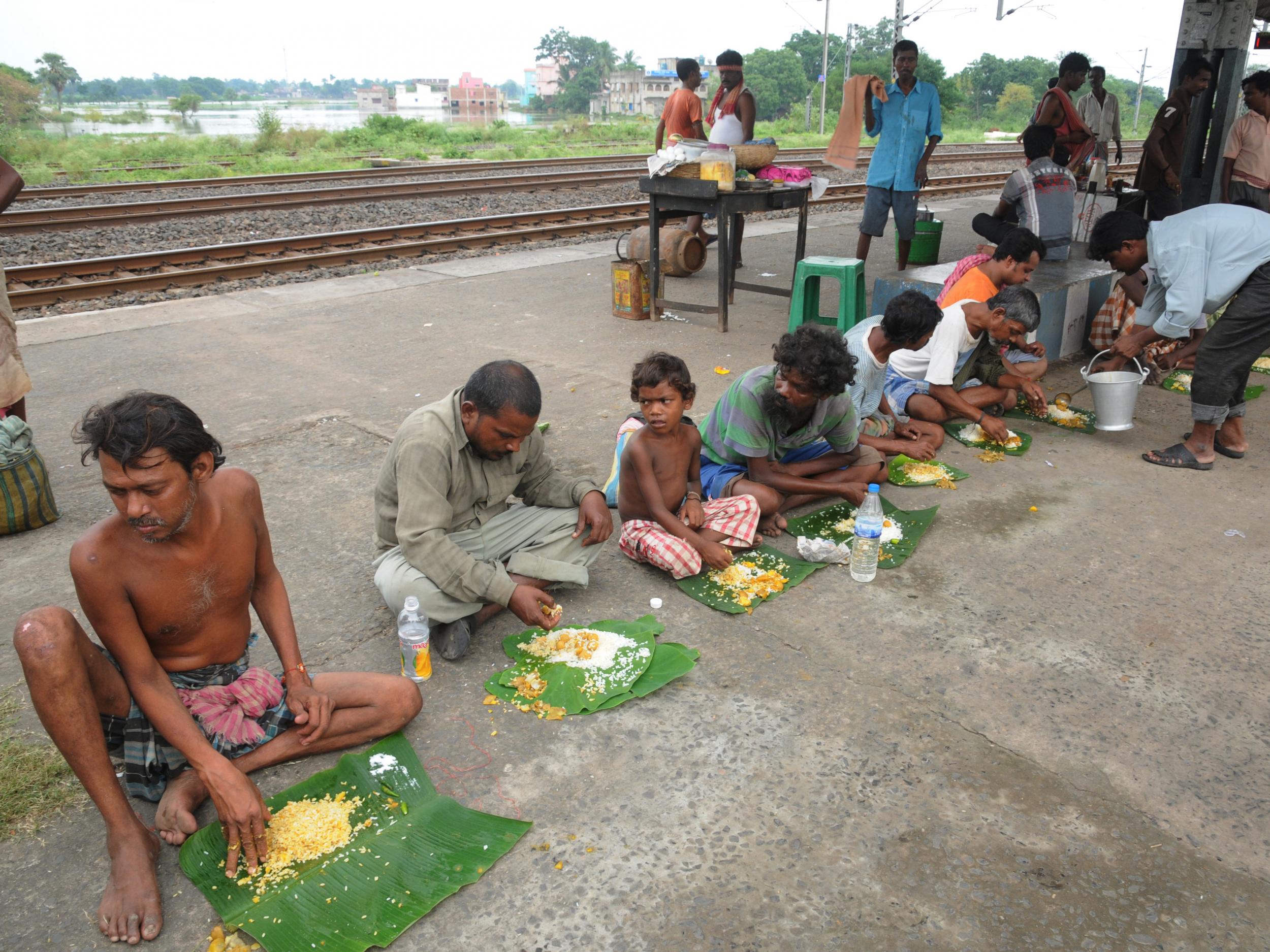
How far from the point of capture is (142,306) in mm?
8281

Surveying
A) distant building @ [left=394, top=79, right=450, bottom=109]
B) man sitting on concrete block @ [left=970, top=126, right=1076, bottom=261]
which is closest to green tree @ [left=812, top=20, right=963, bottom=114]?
man sitting on concrete block @ [left=970, top=126, right=1076, bottom=261]

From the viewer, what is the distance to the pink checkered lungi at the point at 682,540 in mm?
3699

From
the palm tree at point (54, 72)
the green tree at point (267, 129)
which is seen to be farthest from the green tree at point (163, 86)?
the green tree at point (267, 129)

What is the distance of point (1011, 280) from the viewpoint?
5.55 meters

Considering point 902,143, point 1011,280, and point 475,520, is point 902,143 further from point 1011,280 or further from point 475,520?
point 475,520

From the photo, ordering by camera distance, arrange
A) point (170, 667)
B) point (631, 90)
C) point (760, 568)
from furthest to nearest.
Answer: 1. point (631, 90)
2. point (760, 568)
3. point (170, 667)

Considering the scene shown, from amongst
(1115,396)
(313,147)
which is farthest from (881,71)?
(1115,396)

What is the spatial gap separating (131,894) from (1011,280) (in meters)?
5.34

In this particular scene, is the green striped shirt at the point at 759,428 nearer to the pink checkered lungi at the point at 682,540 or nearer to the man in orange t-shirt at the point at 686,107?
the pink checkered lungi at the point at 682,540

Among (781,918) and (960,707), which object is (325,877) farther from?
(960,707)

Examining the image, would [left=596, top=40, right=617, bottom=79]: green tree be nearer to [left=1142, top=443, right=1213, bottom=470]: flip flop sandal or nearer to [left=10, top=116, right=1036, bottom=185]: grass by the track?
[left=10, top=116, right=1036, bottom=185]: grass by the track

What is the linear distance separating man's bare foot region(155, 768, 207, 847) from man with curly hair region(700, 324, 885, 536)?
245 cm

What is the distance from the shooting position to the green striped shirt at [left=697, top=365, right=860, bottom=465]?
4023 mm

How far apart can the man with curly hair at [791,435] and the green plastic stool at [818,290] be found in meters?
2.24
